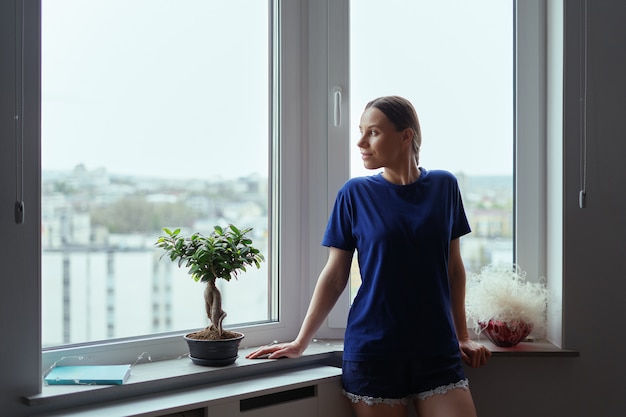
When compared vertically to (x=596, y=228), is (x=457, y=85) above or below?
above

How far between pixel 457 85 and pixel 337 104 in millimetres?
430

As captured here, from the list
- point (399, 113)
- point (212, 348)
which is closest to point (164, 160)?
point (212, 348)

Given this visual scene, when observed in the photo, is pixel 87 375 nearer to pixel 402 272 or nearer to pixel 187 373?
pixel 187 373

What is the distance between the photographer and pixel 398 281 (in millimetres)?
1788

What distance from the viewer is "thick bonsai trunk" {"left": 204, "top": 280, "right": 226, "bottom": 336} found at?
6.06ft

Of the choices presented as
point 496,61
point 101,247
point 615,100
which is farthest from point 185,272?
point 615,100

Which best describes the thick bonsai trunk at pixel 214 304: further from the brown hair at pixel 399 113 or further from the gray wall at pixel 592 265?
the gray wall at pixel 592 265

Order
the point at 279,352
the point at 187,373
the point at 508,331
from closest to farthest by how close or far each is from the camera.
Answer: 1. the point at 187,373
2. the point at 279,352
3. the point at 508,331

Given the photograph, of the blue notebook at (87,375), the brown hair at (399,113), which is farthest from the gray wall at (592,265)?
the blue notebook at (87,375)

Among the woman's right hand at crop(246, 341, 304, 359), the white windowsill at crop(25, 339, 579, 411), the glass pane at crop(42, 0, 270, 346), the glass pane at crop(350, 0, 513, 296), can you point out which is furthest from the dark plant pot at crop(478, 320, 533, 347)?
the glass pane at crop(42, 0, 270, 346)

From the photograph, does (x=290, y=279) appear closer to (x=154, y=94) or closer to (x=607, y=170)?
(x=154, y=94)

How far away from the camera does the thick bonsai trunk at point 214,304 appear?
1846 millimetres

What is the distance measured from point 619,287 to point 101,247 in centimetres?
159

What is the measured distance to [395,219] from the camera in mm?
1807
